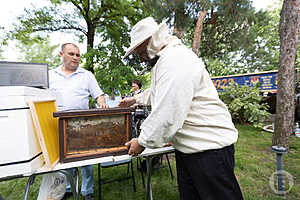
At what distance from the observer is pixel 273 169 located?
3246 mm

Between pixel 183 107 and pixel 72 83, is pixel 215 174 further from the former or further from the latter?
pixel 72 83

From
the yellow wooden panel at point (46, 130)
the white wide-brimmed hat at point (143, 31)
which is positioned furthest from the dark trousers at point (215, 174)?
the yellow wooden panel at point (46, 130)

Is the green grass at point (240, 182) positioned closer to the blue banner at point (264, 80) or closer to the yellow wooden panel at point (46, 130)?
the yellow wooden panel at point (46, 130)

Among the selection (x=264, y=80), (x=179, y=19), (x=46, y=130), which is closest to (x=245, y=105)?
(x=264, y=80)

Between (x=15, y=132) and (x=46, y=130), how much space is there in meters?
0.25

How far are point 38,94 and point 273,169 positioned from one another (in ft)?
14.5

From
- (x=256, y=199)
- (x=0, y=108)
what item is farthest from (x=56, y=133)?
(x=256, y=199)

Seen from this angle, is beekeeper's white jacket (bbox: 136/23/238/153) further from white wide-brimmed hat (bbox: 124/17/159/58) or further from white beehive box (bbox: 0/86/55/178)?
white beehive box (bbox: 0/86/55/178)

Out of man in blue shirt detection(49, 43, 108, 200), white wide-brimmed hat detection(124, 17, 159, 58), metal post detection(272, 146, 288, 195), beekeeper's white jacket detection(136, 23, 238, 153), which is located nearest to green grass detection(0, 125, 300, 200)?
metal post detection(272, 146, 288, 195)

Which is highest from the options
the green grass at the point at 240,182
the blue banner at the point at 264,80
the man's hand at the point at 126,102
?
the blue banner at the point at 264,80

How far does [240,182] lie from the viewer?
9.37 ft

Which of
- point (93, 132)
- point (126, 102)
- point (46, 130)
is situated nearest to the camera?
point (46, 130)

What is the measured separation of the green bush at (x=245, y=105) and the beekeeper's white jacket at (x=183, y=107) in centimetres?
574

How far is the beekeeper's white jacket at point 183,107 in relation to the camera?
1024mm
